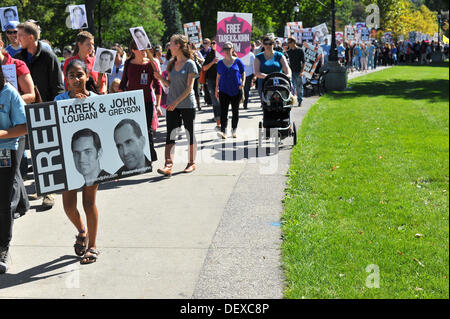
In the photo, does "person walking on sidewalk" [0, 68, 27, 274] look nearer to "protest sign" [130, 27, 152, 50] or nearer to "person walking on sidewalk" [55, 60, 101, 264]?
"person walking on sidewalk" [55, 60, 101, 264]

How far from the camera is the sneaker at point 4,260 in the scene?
500 centimetres

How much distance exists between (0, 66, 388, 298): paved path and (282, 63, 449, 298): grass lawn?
0.28 m

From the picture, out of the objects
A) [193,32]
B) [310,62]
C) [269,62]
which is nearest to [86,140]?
[269,62]

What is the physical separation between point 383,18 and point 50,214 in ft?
97.7

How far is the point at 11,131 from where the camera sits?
4832 mm

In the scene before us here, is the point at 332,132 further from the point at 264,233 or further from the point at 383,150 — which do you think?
the point at 264,233

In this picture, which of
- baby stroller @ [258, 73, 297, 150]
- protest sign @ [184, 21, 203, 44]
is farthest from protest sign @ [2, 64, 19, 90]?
protest sign @ [184, 21, 203, 44]

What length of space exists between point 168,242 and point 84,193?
1014mm

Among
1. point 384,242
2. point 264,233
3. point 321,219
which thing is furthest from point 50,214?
point 384,242

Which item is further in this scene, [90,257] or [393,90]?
[393,90]

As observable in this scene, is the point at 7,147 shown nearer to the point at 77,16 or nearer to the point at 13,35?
the point at 13,35

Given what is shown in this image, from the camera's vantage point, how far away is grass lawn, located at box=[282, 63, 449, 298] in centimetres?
445

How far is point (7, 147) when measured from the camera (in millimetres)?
5000
